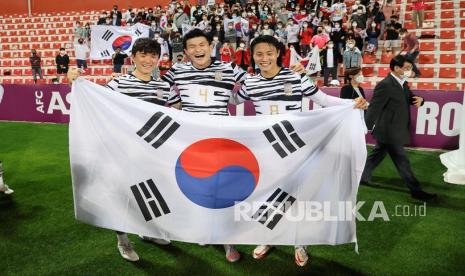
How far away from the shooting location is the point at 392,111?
Answer: 525 centimetres

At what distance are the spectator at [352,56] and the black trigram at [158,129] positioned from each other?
34.0 ft

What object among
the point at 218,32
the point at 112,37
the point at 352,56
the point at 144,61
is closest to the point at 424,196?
the point at 144,61

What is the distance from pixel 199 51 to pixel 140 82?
58 cm

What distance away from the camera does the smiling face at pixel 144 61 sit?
144 inches

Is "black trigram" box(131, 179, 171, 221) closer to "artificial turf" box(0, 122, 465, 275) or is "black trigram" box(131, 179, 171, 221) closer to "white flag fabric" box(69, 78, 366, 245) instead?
"white flag fabric" box(69, 78, 366, 245)

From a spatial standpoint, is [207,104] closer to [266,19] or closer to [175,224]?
[175,224]

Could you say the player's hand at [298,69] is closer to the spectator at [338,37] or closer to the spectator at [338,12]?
the spectator at [338,37]

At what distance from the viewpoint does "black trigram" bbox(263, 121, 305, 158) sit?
3.38 m

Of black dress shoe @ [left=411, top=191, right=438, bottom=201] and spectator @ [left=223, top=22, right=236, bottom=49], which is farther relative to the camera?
spectator @ [left=223, top=22, right=236, bottom=49]

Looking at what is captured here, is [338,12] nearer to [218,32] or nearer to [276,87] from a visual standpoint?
[218,32]

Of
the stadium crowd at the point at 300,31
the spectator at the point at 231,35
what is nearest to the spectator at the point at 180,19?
the stadium crowd at the point at 300,31

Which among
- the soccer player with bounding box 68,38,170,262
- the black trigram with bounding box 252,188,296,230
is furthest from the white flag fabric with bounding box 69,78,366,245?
the soccer player with bounding box 68,38,170,262

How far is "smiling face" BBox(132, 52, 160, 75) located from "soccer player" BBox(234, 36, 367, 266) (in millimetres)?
854

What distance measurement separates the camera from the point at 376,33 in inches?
579
